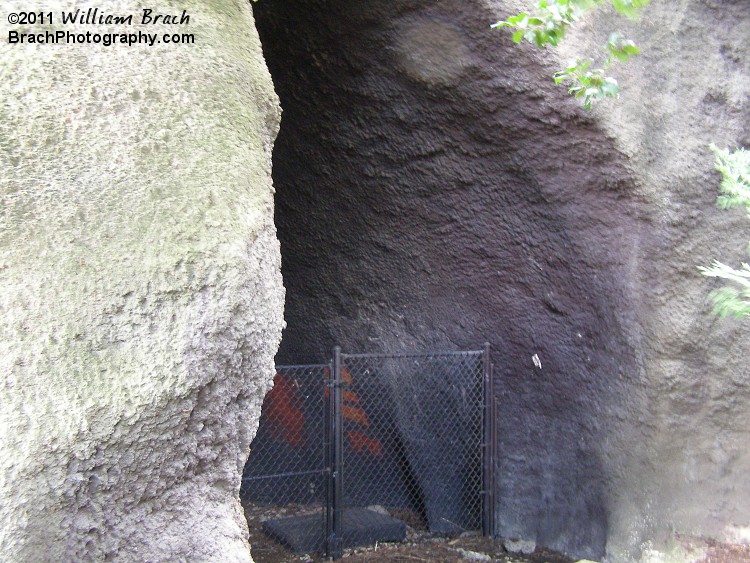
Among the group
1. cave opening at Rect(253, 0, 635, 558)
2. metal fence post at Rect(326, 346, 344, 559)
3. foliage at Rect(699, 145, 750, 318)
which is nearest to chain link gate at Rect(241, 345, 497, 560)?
metal fence post at Rect(326, 346, 344, 559)

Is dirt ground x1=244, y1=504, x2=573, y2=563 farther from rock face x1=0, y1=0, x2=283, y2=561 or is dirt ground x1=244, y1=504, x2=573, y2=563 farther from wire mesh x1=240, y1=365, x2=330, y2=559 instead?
rock face x1=0, y1=0, x2=283, y2=561

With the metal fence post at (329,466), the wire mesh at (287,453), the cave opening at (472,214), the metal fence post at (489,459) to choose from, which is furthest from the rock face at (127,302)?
the wire mesh at (287,453)

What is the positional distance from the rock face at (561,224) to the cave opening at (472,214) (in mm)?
11

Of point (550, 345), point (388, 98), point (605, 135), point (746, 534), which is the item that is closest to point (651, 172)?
point (605, 135)

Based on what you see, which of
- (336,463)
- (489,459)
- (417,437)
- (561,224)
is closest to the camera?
(561,224)

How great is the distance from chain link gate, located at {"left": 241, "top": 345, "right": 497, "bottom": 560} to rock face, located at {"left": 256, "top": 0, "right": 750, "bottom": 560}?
0.60ft

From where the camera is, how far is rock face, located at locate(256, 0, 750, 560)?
366 cm

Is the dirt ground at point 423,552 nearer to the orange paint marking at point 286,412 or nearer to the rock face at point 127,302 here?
the orange paint marking at point 286,412

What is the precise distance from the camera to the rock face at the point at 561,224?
3664mm

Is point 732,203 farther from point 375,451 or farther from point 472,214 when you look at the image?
point 375,451

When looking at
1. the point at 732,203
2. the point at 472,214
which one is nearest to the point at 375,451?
the point at 472,214

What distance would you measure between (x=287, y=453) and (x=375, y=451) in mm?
639

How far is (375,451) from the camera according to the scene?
499 centimetres

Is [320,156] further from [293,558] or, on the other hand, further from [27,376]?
[27,376]
